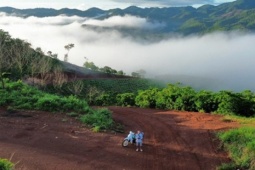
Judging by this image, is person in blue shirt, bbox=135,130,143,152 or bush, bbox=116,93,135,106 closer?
person in blue shirt, bbox=135,130,143,152

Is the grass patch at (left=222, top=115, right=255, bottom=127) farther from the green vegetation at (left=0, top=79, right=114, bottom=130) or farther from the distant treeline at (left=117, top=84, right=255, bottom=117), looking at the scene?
the green vegetation at (left=0, top=79, right=114, bottom=130)

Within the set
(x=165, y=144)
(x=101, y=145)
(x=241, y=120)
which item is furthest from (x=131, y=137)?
(x=241, y=120)

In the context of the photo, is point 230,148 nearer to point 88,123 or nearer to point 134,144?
point 134,144

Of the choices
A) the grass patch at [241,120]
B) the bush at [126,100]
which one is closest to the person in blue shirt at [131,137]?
the grass patch at [241,120]

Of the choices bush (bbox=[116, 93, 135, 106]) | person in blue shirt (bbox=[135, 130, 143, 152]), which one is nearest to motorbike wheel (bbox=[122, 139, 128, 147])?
person in blue shirt (bbox=[135, 130, 143, 152])

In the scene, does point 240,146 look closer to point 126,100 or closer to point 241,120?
point 241,120

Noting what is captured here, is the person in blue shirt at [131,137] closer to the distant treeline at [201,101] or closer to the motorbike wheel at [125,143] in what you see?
the motorbike wheel at [125,143]
